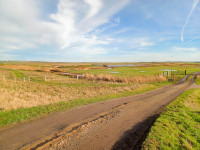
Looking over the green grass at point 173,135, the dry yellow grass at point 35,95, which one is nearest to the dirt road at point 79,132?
the green grass at point 173,135

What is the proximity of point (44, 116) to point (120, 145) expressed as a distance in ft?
16.7

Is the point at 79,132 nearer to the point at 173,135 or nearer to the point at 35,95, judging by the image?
the point at 173,135

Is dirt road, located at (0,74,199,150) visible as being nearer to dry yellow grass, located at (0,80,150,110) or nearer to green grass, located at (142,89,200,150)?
green grass, located at (142,89,200,150)

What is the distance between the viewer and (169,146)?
4.78 m

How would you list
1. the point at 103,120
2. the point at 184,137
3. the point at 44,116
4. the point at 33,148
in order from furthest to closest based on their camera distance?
the point at 44,116 < the point at 103,120 < the point at 184,137 < the point at 33,148

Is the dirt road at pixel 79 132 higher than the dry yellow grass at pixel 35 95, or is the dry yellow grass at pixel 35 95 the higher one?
the dirt road at pixel 79 132

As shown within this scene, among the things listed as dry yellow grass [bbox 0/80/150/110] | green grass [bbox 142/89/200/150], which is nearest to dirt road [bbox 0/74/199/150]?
green grass [bbox 142/89/200/150]

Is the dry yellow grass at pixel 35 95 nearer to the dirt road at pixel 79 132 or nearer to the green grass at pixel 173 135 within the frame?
the dirt road at pixel 79 132

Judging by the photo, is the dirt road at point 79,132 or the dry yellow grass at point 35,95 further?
the dry yellow grass at point 35,95

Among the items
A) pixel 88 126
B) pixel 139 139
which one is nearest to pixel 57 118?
pixel 88 126

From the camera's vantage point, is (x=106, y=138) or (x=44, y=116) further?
(x=44, y=116)

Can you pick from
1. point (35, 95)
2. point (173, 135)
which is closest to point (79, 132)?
point (173, 135)

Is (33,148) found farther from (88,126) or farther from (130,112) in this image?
(130,112)

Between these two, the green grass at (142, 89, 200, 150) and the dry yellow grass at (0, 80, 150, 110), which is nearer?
the green grass at (142, 89, 200, 150)
